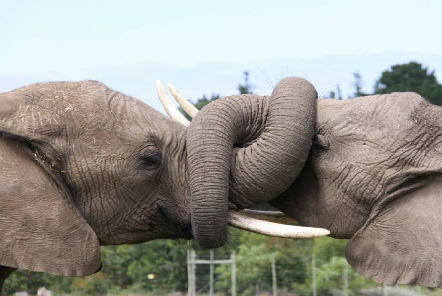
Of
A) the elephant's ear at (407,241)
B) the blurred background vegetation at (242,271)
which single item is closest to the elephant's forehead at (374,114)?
the elephant's ear at (407,241)

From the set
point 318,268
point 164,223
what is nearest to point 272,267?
point 318,268

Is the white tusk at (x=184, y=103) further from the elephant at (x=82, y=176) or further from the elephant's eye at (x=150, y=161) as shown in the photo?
the elephant's eye at (x=150, y=161)

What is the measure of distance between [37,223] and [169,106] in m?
1.43

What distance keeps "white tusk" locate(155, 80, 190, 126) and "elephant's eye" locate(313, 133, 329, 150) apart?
856 mm

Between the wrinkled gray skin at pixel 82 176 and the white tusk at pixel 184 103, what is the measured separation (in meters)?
0.46

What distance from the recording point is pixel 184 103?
5582 mm

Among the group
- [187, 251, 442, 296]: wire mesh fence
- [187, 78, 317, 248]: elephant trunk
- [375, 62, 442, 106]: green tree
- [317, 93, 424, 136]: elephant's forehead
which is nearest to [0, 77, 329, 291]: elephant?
[187, 78, 317, 248]: elephant trunk

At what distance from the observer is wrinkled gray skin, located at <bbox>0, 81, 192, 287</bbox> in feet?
14.5

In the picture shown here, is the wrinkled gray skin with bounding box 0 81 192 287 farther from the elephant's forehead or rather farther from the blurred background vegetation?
the blurred background vegetation

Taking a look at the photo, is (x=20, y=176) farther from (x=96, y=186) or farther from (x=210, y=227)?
(x=210, y=227)

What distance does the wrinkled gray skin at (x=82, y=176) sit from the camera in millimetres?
4422

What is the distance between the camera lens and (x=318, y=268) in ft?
54.9

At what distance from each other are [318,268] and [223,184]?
40.5ft

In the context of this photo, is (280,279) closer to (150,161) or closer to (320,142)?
(320,142)
